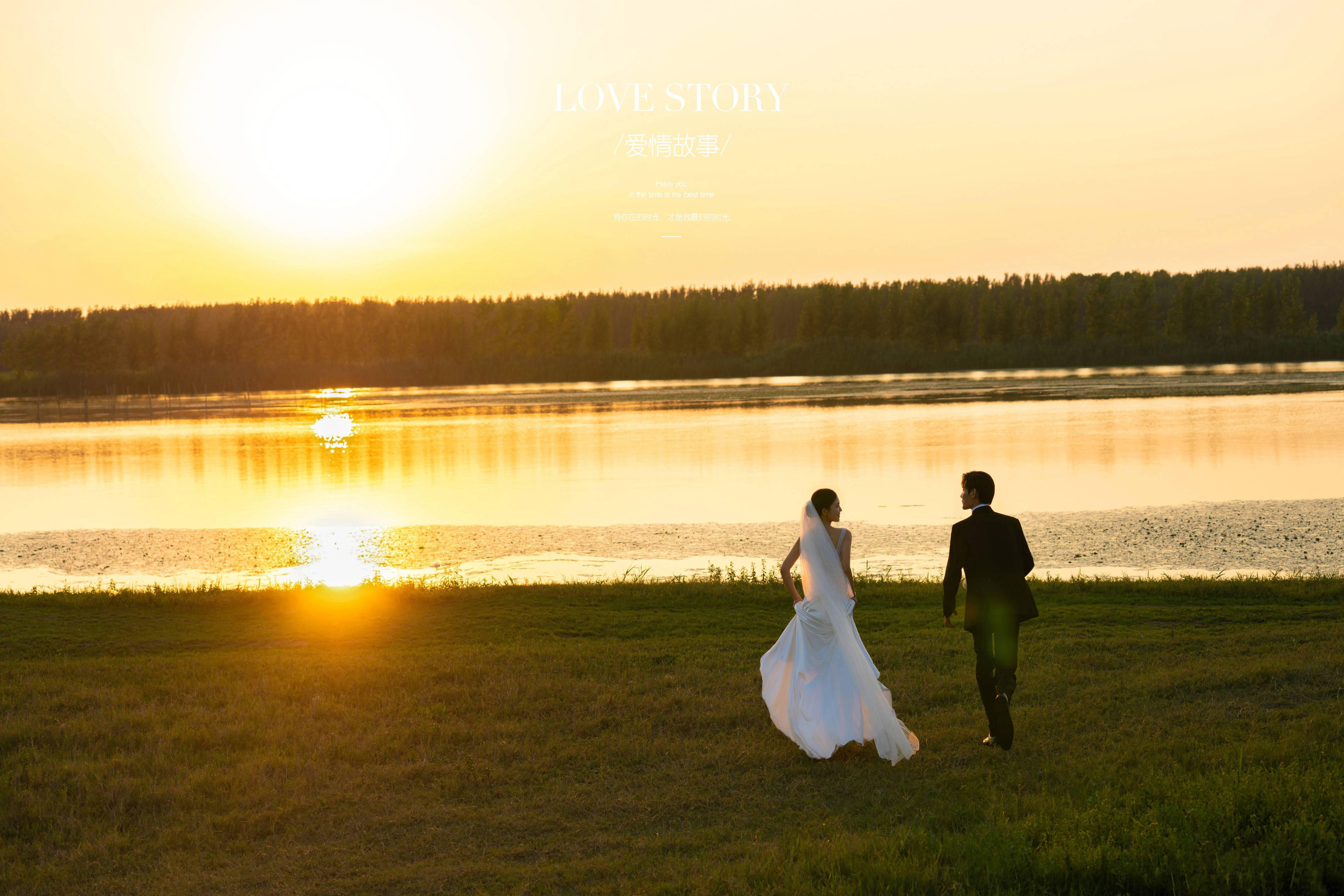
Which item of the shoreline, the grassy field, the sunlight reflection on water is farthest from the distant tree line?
the grassy field

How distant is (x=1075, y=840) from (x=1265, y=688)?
459 cm

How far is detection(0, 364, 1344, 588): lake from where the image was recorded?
2133 cm

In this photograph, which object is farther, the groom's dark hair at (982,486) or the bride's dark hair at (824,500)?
the bride's dark hair at (824,500)

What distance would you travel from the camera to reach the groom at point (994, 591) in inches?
343

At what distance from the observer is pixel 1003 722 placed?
879 cm

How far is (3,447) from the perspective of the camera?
A: 189 ft

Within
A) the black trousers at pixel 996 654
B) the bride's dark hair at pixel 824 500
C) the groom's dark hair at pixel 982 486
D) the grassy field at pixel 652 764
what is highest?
the groom's dark hair at pixel 982 486

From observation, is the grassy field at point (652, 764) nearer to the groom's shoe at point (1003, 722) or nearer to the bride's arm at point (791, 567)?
the groom's shoe at point (1003, 722)

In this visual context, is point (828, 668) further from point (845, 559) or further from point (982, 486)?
point (982, 486)

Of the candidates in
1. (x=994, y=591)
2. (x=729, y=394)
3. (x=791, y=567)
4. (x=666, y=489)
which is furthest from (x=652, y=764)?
(x=729, y=394)

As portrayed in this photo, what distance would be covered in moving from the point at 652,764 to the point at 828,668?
1.63m

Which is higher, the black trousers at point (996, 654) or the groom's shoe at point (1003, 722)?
the black trousers at point (996, 654)

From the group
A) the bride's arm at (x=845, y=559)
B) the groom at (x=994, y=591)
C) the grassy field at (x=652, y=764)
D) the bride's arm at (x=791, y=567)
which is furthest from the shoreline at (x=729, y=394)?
the groom at (x=994, y=591)

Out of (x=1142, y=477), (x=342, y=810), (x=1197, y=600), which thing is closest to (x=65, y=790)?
(x=342, y=810)
